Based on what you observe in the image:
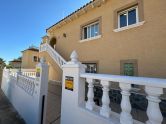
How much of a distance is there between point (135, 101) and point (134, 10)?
4936 mm

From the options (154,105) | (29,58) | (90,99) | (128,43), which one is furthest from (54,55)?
(29,58)

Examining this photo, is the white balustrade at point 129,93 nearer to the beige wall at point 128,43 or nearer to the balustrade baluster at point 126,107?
the balustrade baluster at point 126,107

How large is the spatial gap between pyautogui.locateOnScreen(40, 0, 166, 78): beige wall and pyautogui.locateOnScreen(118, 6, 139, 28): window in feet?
1.41

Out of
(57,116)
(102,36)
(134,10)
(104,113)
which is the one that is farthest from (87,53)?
(104,113)

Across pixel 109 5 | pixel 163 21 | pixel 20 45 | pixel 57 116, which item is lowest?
pixel 57 116

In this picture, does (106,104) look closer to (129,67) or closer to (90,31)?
(129,67)

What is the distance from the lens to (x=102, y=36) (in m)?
7.99

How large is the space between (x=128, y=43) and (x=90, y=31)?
A: 3.58 meters

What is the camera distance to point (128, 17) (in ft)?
22.7

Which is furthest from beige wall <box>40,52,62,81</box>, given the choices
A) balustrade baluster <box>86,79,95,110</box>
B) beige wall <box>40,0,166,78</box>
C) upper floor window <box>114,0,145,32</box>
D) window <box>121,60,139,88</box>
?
balustrade baluster <box>86,79,95,110</box>

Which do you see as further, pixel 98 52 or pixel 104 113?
pixel 98 52

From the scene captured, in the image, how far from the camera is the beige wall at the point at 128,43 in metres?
5.45

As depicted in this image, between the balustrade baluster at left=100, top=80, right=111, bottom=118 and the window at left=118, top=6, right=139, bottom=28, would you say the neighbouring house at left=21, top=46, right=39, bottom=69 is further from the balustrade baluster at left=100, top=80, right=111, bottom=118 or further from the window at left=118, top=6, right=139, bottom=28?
the balustrade baluster at left=100, top=80, right=111, bottom=118

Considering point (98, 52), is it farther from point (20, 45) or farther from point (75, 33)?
point (20, 45)
